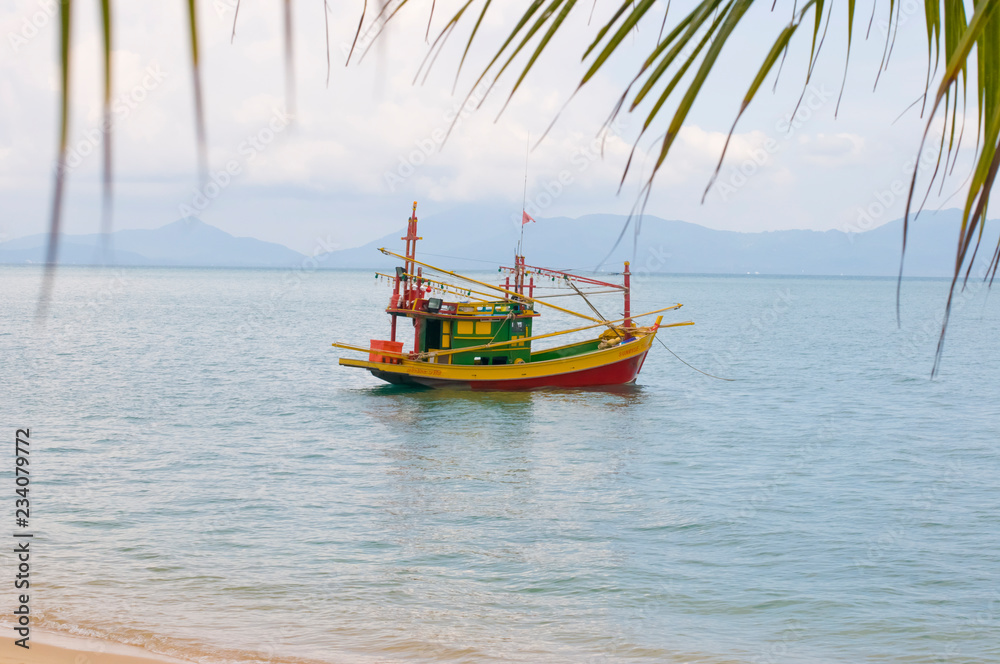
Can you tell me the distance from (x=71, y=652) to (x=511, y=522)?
7.68 meters

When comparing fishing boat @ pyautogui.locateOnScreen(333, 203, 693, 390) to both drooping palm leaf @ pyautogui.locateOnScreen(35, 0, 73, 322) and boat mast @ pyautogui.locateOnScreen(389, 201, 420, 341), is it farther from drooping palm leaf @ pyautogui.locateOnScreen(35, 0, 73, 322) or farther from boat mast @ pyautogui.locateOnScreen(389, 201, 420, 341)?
drooping palm leaf @ pyautogui.locateOnScreen(35, 0, 73, 322)

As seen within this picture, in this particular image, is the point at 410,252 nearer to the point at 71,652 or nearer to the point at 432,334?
the point at 432,334

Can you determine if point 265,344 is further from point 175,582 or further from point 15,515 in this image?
point 175,582

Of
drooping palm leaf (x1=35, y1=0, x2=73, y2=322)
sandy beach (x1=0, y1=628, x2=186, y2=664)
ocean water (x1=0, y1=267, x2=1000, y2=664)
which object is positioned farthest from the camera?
ocean water (x1=0, y1=267, x2=1000, y2=664)

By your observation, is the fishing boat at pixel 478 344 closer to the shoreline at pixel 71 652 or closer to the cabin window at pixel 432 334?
the cabin window at pixel 432 334

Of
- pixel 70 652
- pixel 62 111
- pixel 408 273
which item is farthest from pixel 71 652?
pixel 408 273

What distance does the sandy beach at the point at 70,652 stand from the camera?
340 inches

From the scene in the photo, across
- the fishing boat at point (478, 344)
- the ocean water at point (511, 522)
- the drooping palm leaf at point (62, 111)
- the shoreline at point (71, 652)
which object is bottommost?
the ocean water at point (511, 522)

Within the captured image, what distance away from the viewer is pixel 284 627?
10477mm

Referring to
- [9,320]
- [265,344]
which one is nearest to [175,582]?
[265,344]

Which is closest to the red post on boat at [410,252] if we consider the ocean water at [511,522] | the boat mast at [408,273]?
the boat mast at [408,273]

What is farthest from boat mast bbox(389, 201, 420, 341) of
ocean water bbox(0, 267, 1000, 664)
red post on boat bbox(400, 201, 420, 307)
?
ocean water bbox(0, 267, 1000, 664)

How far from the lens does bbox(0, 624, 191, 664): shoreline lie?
865 centimetres

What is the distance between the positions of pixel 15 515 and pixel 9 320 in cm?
6230
